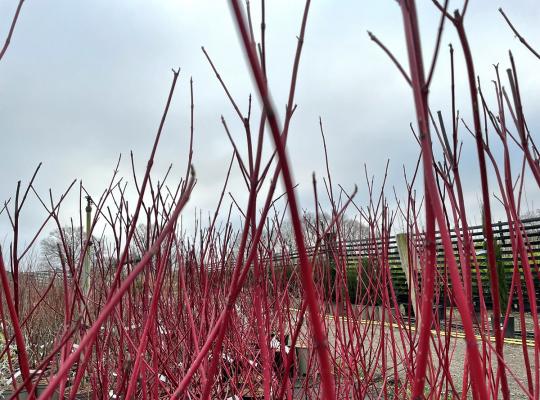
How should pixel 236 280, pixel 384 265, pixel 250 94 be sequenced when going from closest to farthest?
pixel 236 280 < pixel 250 94 < pixel 384 265

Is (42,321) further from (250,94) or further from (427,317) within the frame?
(427,317)

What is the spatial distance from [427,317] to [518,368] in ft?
14.9

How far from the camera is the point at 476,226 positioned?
27.3 ft

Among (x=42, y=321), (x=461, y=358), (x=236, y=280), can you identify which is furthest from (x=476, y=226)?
(x=236, y=280)

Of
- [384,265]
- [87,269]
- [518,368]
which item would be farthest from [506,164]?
[518,368]

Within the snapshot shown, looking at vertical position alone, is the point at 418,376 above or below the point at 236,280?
below

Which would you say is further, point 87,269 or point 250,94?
point 87,269

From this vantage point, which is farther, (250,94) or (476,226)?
(476,226)

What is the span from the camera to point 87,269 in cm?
205

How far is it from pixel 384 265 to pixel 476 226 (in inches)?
299

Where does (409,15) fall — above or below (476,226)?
below

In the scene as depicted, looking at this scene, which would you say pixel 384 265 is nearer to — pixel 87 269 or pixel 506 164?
pixel 506 164

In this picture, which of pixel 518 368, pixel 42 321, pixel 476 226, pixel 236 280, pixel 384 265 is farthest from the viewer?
pixel 476 226

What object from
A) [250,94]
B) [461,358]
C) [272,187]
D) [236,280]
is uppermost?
[250,94]
